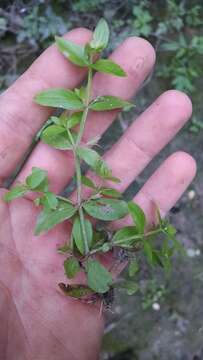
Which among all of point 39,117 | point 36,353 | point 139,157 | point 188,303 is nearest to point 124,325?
point 188,303

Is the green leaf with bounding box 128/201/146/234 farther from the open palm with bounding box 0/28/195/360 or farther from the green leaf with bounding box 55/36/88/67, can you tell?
the green leaf with bounding box 55/36/88/67

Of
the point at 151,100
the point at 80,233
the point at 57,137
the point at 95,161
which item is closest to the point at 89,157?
the point at 95,161

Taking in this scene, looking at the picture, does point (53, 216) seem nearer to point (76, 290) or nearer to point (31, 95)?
point (76, 290)

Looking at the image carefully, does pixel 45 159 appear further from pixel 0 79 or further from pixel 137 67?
pixel 0 79

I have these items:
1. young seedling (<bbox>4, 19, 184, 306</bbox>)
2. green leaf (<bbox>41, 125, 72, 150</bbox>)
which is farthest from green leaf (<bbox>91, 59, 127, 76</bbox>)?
green leaf (<bbox>41, 125, 72, 150</bbox>)

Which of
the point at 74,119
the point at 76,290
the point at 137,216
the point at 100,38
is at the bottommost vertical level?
the point at 76,290

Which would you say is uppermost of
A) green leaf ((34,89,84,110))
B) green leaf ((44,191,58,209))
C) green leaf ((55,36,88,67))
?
green leaf ((55,36,88,67))

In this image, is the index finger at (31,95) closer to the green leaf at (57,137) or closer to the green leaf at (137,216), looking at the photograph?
the green leaf at (57,137)
